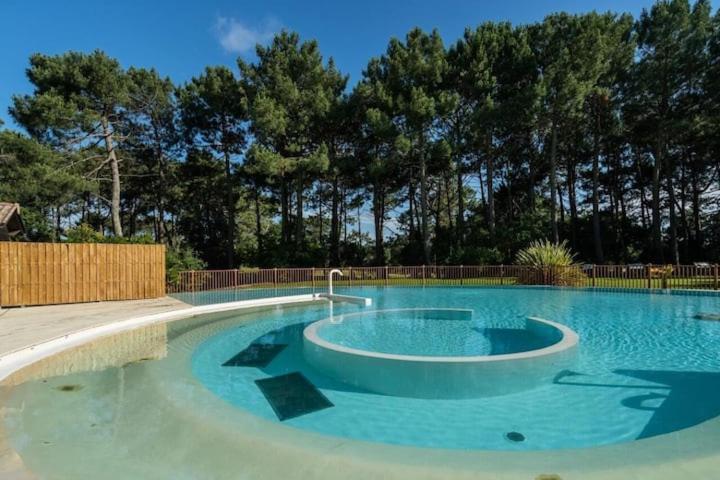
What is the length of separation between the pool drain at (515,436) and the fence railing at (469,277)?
11482mm

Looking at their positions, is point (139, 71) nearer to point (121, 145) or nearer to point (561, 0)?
point (121, 145)

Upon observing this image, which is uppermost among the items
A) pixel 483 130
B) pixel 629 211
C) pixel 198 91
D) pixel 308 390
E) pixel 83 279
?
pixel 198 91

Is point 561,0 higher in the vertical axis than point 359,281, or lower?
higher

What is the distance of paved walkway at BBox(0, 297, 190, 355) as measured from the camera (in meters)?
5.82

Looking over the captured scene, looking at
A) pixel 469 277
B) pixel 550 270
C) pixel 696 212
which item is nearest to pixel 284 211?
pixel 469 277

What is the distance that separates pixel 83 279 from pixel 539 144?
86.3 feet

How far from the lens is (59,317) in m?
8.03

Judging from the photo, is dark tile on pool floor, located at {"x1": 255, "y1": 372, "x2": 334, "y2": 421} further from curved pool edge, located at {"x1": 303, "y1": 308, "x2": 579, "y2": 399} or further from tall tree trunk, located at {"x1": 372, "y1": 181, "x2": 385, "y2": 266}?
tall tree trunk, located at {"x1": 372, "y1": 181, "x2": 385, "y2": 266}

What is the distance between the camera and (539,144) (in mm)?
24938

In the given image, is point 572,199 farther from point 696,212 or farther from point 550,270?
point 550,270

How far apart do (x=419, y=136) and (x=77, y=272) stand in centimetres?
1720

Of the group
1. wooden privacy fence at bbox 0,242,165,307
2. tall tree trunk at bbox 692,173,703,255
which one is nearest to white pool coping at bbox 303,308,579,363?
wooden privacy fence at bbox 0,242,165,307


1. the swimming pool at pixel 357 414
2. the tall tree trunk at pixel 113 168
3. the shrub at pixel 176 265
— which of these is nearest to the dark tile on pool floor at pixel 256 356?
the swimming pool at pixel 357 414

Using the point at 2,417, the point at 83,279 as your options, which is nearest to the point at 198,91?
the point at 83,279
